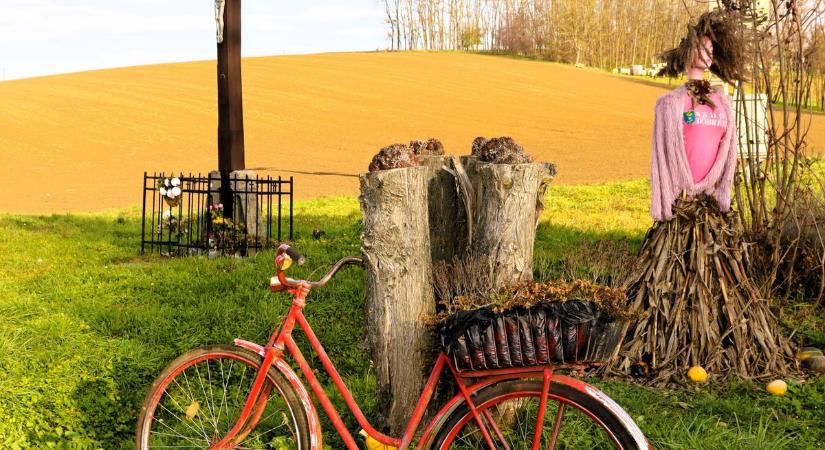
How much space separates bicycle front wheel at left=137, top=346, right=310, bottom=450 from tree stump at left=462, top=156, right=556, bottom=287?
1.21 meters

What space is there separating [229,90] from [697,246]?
247 inches

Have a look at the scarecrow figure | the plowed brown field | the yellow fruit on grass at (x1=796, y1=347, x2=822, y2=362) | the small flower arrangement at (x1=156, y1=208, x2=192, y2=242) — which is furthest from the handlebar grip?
the plowed brown field

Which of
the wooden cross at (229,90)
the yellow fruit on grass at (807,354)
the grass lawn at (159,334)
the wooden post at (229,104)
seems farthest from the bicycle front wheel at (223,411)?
the wooden cross at (229,90)

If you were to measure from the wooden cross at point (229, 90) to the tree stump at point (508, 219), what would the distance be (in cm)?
618

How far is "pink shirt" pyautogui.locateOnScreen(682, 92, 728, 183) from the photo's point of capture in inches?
208

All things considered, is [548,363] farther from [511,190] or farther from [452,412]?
[511,190]

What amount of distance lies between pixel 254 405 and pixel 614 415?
150cm

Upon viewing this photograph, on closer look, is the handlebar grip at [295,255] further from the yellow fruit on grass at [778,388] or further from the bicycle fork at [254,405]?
the yellow fruit on grass at [778,388]

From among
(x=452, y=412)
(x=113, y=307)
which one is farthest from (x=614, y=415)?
(x=113, y=307)

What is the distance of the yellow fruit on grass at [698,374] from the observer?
533 cm

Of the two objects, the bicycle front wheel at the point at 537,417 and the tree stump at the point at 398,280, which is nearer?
the bicycle front wheel at the point at 537,417

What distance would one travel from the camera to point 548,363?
3.03 meters

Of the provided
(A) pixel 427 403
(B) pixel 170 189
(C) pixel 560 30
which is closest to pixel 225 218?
(B) pixel 170 189

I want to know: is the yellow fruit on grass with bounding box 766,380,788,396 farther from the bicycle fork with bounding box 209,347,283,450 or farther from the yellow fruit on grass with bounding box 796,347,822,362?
the bicycle fork with bounding box 209,347,283,450
